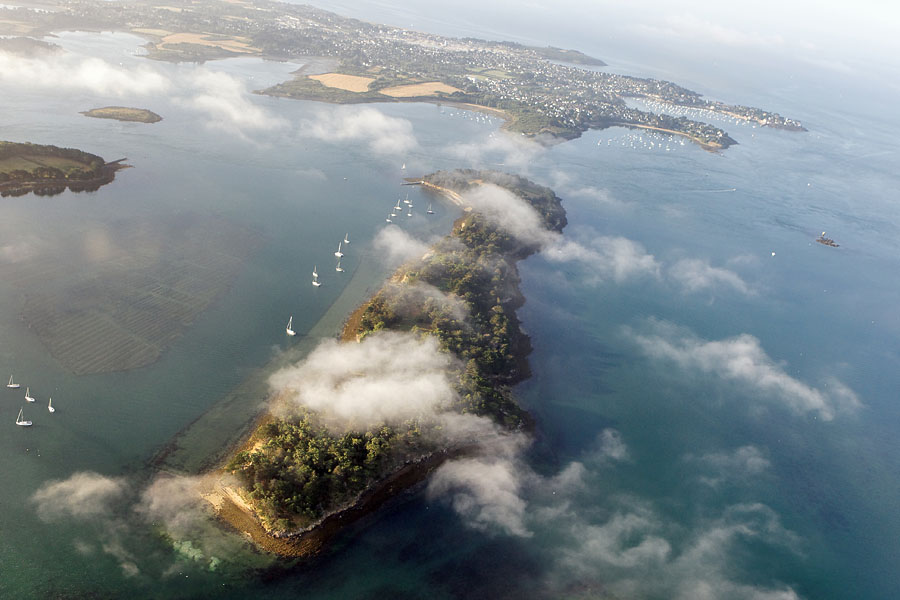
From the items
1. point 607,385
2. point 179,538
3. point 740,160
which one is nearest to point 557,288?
point 607,385

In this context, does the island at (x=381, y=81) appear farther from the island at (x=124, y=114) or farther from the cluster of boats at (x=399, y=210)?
the cluster of boats at (x=399, y=210)

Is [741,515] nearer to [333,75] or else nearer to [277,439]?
[277,439]

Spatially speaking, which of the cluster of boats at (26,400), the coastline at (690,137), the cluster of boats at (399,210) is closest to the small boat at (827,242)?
the coastline at (690,137)

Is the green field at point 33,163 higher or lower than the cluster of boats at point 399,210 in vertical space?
higher

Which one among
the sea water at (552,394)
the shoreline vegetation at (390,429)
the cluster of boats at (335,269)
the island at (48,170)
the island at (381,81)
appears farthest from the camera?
the island at (381,81)

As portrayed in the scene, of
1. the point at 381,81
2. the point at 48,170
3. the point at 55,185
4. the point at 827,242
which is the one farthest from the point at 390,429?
the point at 381,81

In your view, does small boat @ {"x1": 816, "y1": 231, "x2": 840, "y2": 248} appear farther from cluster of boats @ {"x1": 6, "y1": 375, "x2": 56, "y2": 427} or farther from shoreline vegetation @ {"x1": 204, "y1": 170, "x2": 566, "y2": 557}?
cluster of boats @ {"x1": 6, "y1": 375, "x2": 56, "y2": 427}
